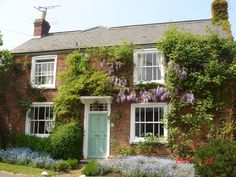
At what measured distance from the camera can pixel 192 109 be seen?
19266 mm

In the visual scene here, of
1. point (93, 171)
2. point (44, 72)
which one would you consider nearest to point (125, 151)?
point (93, 171)

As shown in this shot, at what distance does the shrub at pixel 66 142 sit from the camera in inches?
781

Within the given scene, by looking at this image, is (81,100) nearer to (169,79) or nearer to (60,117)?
(60,117)

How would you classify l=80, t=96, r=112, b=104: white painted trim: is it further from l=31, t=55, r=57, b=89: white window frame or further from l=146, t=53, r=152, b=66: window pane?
l=146, t=53, r=152, b=66: window pane

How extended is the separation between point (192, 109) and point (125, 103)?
3329mm

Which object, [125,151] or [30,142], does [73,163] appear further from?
[30,142]

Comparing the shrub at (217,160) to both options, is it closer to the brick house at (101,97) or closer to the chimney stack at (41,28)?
the brick house at (101,97)

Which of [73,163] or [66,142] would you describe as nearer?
[73,163]

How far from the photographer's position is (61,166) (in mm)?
17719

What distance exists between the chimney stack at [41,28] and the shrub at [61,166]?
1102cm

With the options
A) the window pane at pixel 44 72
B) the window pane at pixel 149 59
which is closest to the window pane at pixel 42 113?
the window pane at pixel 44 72

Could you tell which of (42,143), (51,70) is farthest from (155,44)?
(42,143)

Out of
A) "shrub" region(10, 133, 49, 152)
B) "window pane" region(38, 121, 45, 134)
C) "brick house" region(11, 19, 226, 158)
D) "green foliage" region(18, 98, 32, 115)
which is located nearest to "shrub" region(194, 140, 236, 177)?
"brick house" region(11, 19, 226, 158)

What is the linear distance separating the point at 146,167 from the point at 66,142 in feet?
16.8
